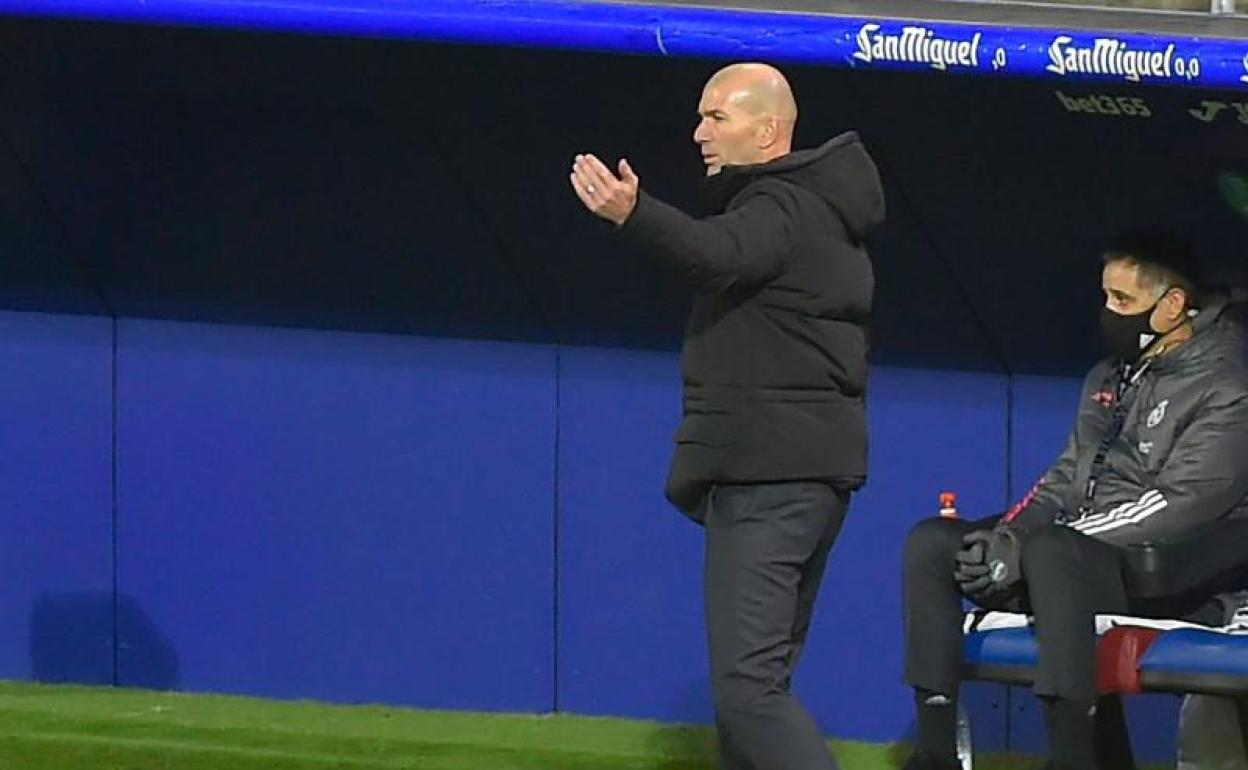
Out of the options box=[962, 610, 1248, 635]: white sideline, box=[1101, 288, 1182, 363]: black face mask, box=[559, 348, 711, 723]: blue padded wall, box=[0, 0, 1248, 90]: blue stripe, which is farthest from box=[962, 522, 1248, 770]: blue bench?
box=[559, 348, 711, 723]: blue padded wall

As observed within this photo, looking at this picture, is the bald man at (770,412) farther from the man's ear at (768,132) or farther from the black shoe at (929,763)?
the black shoe at (929,763)

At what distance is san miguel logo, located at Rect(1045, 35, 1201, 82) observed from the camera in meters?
6.31

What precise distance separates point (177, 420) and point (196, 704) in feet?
2.59

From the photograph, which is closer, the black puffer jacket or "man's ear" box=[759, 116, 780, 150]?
the black puffer jacket

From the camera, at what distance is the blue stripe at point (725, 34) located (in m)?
6.34

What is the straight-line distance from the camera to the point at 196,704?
27.6 ft

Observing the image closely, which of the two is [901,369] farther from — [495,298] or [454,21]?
[454,21]

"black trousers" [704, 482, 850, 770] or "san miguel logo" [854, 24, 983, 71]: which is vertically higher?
"san miguel logo" [854, 24, 983, 71]

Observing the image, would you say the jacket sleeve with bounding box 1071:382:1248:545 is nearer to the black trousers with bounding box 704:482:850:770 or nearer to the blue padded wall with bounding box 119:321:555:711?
the black trousers with bounding box 704:482:850:770

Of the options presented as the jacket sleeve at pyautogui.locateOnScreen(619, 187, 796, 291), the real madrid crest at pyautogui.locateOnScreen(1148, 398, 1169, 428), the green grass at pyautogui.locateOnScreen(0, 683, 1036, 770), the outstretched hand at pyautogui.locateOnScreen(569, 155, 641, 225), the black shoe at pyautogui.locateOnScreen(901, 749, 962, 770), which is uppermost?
the outstretched hand at pyautogui.locateOnScreen(569, 155, 641, 225)

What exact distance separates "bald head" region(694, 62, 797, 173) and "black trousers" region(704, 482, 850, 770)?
0.68 meters

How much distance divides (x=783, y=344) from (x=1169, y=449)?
1.24 metres

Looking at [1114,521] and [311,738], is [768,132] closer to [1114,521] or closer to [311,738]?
[1114,521]

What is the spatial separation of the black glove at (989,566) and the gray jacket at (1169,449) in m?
0.18
